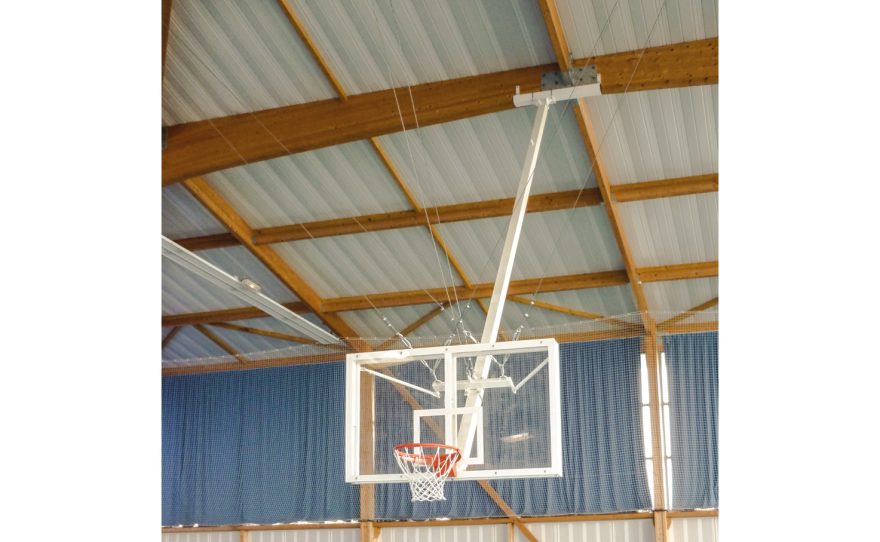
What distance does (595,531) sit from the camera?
16188mm

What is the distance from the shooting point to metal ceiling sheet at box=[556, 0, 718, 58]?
9.92 meters

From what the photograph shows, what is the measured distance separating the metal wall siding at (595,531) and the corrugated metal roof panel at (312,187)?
627 centimetres

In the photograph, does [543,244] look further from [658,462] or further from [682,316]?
[658,462]

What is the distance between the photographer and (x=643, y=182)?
13.2 meters

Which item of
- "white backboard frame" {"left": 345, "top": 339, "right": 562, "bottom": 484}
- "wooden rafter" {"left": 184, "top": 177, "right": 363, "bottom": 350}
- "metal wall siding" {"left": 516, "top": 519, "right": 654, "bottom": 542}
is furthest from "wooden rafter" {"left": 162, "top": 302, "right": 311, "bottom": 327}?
"white backboard frame" {"left": 345, "top": 339, "right": 562, "bottom": 484}

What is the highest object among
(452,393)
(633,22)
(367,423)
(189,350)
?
(633,22)

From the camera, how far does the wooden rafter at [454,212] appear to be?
12977 millimetres

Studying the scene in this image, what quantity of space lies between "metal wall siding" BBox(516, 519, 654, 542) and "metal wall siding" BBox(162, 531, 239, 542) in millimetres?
5698

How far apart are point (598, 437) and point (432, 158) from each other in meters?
5.88

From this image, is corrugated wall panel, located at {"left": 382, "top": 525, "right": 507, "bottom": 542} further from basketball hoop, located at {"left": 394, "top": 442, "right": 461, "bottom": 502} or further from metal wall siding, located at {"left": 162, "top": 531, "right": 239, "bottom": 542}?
basketball hoop, located at {"left": 394, "top": 442, "right": 461, "bottom": 502}

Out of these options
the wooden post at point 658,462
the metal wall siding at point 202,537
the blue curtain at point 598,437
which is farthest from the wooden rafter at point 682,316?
the metal wall siding at point 202,537

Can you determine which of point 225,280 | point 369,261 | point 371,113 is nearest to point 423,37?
point 371,113
